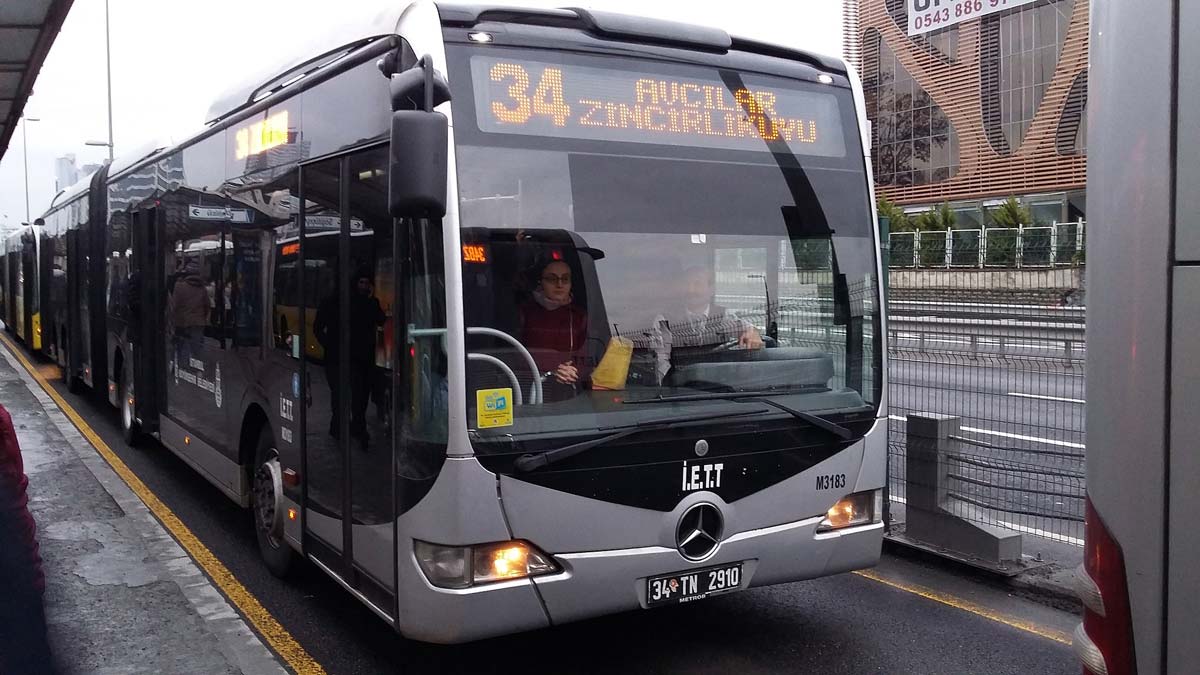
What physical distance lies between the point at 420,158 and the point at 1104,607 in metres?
2.66

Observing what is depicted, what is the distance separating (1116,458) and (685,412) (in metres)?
2.33

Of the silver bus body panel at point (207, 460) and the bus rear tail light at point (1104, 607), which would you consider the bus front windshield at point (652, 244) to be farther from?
the silver bus body panel at point (207, 460)

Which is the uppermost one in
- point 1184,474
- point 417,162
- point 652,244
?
point 417,162

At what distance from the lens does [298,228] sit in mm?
5652

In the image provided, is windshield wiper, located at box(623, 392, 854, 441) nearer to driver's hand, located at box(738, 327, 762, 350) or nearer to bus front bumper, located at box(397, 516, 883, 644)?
driver's hand, located at box(738, 327, 762, 350)

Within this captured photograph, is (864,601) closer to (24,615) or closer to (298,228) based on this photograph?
(298,228)

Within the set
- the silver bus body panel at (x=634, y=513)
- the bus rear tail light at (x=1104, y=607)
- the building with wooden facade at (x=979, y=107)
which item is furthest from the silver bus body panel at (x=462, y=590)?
the building with wooden facade at (x=979, y=107)

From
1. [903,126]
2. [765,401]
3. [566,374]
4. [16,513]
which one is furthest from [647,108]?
[903,126]

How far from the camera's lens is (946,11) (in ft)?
22.4

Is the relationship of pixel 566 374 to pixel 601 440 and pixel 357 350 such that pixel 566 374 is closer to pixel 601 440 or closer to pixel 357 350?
pixel 601 440

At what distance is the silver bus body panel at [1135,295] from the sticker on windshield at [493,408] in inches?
91.7

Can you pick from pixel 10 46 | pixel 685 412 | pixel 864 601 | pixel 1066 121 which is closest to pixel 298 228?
pixel 685 412

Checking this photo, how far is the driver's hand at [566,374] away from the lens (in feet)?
14.3

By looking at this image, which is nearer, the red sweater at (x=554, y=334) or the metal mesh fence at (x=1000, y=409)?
the red sweater at (x=554, y=334)
